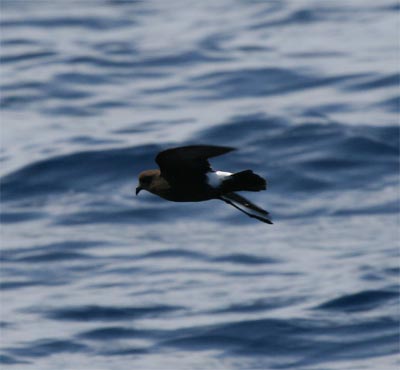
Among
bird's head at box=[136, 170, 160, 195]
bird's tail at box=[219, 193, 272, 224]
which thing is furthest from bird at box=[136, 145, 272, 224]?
bird's tail at box=[219, 193, 272, 224]

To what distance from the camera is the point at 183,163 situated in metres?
7.54

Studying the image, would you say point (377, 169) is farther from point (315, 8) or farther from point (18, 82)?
point (315, 8)

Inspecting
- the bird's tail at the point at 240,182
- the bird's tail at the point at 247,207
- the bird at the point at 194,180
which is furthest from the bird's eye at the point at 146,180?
the bird's tail at the point at 240,182

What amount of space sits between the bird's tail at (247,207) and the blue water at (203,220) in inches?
365

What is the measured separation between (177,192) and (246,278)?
13.4m

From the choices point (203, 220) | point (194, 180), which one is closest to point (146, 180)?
point (194, 180)

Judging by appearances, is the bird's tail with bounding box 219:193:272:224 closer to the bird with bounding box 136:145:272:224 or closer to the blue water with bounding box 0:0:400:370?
the bird with bounding box 136:145:272:224

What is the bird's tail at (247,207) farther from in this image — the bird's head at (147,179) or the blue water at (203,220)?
the blue water at (203,220)

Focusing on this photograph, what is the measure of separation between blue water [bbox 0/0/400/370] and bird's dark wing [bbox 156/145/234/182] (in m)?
10.1

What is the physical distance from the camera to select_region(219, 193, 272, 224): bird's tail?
317 inches

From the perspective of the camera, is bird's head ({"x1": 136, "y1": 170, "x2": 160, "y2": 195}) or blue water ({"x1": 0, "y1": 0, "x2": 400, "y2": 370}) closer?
bird's head ({"x1": 136, "y1": 170, "x2": 160, "y2": 195})

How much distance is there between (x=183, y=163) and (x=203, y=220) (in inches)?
588

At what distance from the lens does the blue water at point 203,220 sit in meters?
18.7

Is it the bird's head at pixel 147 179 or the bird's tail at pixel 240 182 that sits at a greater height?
the bird's head at pixel 147 179
